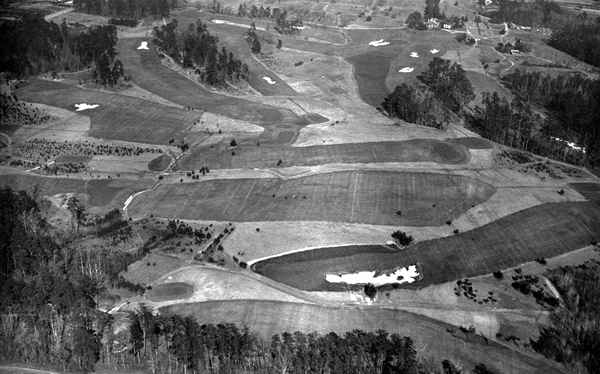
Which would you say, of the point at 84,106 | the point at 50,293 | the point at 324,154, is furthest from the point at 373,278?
the point at 84,106

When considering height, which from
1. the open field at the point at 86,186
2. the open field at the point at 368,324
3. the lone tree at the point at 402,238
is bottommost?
the open field at the point at 368,324

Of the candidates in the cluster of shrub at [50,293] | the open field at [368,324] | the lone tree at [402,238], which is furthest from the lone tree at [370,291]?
the cluster of shrub at [50,293]

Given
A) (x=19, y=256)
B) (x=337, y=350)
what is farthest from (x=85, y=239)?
(x=337, y=350)

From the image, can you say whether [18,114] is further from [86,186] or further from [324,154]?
[324,154]

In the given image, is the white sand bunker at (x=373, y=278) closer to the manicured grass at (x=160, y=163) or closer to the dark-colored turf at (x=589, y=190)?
the dark-colored turf at (x=589, y=190)

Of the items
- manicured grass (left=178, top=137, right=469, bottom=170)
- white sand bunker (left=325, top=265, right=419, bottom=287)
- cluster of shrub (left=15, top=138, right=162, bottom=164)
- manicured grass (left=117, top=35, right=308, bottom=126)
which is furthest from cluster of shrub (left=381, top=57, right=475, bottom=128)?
white sand bunker (left=325, top=265, right=419, bottom=287)

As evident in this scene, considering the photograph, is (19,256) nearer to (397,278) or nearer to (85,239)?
(85,239)

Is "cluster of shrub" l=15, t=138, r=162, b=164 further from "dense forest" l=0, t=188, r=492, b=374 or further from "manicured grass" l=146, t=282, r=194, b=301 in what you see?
"manicured grass" l=146, t=282, r=194, b=301
